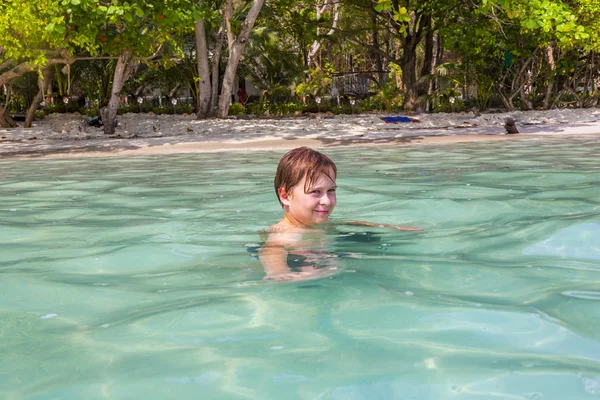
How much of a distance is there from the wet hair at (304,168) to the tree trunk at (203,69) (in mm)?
16666

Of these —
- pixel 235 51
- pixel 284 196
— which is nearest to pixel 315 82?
pixel 235 51

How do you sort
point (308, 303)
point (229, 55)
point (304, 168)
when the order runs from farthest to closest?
point (229, 55) → point (304, 168) → point (308, 303)

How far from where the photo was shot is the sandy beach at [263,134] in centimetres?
1405

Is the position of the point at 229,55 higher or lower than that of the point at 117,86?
higher

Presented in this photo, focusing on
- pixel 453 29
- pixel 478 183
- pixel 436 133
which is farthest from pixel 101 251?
pixel 453 29

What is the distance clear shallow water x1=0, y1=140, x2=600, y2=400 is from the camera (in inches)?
92.2

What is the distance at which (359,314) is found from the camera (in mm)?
2986

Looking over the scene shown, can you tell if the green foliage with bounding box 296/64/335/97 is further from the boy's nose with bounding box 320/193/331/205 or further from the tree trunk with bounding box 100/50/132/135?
the boy's nose with bounding box 320/193/331/205

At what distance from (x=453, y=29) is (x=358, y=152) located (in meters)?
9.83

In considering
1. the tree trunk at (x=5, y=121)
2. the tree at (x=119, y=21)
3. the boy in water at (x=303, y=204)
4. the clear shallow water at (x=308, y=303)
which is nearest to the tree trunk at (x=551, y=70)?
the tree at (x=119, y=21)

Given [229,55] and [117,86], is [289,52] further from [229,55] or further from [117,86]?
[117,86]

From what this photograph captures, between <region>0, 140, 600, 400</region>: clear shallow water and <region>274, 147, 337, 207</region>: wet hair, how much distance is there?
495 mm

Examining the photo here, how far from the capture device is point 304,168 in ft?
14.4

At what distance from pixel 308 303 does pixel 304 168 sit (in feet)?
4.54
